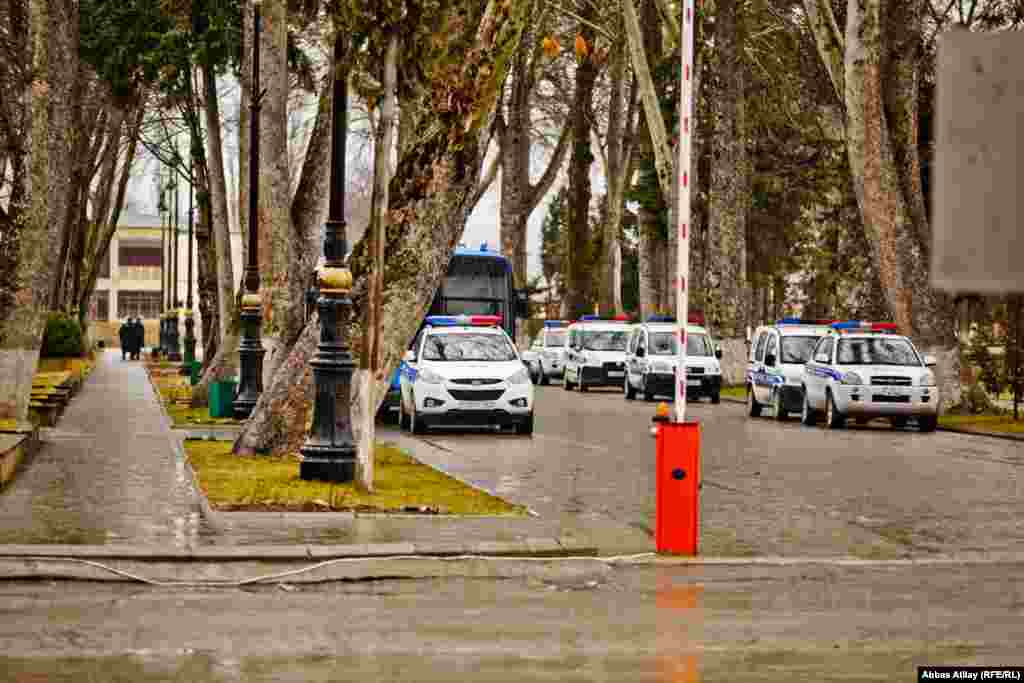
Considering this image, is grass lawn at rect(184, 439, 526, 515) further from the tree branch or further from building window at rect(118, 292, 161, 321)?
building window at rect(118, 292, 161, 321)

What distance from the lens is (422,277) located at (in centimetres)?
1997

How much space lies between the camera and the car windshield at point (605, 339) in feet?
187

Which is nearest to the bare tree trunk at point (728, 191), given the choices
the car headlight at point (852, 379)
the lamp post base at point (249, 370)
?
the car headlight at point (852, 379)

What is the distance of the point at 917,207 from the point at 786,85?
73.6 feet

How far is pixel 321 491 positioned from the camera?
1733 centimetres

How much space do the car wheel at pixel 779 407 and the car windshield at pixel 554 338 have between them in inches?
1076

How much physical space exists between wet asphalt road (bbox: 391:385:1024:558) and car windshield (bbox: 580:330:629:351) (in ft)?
64.4

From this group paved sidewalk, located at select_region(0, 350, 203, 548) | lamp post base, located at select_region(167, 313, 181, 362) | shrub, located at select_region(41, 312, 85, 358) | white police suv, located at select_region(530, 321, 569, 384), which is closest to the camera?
paved sidewalk, located at select_region(0, 350, 203, 548)

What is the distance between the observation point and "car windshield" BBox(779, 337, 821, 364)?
3947cm

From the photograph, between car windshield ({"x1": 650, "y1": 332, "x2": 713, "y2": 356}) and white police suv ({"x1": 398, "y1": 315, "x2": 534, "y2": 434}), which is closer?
white police suv ({"x1": 398, "y1": 315, "x2": 534, "y2": 434})

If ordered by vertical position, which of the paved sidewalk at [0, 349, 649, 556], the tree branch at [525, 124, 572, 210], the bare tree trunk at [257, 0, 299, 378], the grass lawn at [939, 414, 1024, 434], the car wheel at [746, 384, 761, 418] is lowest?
the paved sidewalk at [0, 349, 649, 556]

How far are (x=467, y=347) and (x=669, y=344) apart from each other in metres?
16.3

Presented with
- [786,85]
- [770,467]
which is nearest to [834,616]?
[770,467]

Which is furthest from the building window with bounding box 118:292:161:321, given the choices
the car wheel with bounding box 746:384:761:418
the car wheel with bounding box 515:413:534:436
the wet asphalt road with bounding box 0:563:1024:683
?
the wet asphalt road with bounding box 0:563:1024:683
